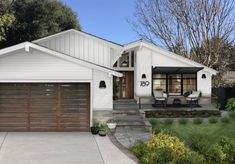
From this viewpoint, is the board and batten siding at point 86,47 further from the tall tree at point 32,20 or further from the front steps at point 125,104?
the tall tree at point 32,20

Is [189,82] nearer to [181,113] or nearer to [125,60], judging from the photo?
[125,60]

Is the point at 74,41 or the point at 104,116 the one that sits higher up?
the point at 74,41

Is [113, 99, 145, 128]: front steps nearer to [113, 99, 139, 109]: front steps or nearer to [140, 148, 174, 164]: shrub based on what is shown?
[113, 99, 139, 109]: front steps

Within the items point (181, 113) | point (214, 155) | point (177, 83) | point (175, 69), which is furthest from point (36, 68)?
point (177, 83)

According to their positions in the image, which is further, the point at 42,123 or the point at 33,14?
the point at 33,14

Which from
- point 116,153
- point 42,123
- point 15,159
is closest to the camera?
point 15,159

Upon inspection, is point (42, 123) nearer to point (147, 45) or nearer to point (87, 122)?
point (87, 122)

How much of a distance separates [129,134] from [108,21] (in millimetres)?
15479

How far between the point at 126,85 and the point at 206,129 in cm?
1112

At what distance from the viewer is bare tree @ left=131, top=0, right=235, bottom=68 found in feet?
105

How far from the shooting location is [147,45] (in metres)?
23.8

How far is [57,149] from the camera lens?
39.7ft

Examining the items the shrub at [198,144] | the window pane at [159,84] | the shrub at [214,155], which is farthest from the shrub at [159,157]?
the window pane at [159,84]

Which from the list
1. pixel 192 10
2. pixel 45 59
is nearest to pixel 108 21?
pixel 192 10
